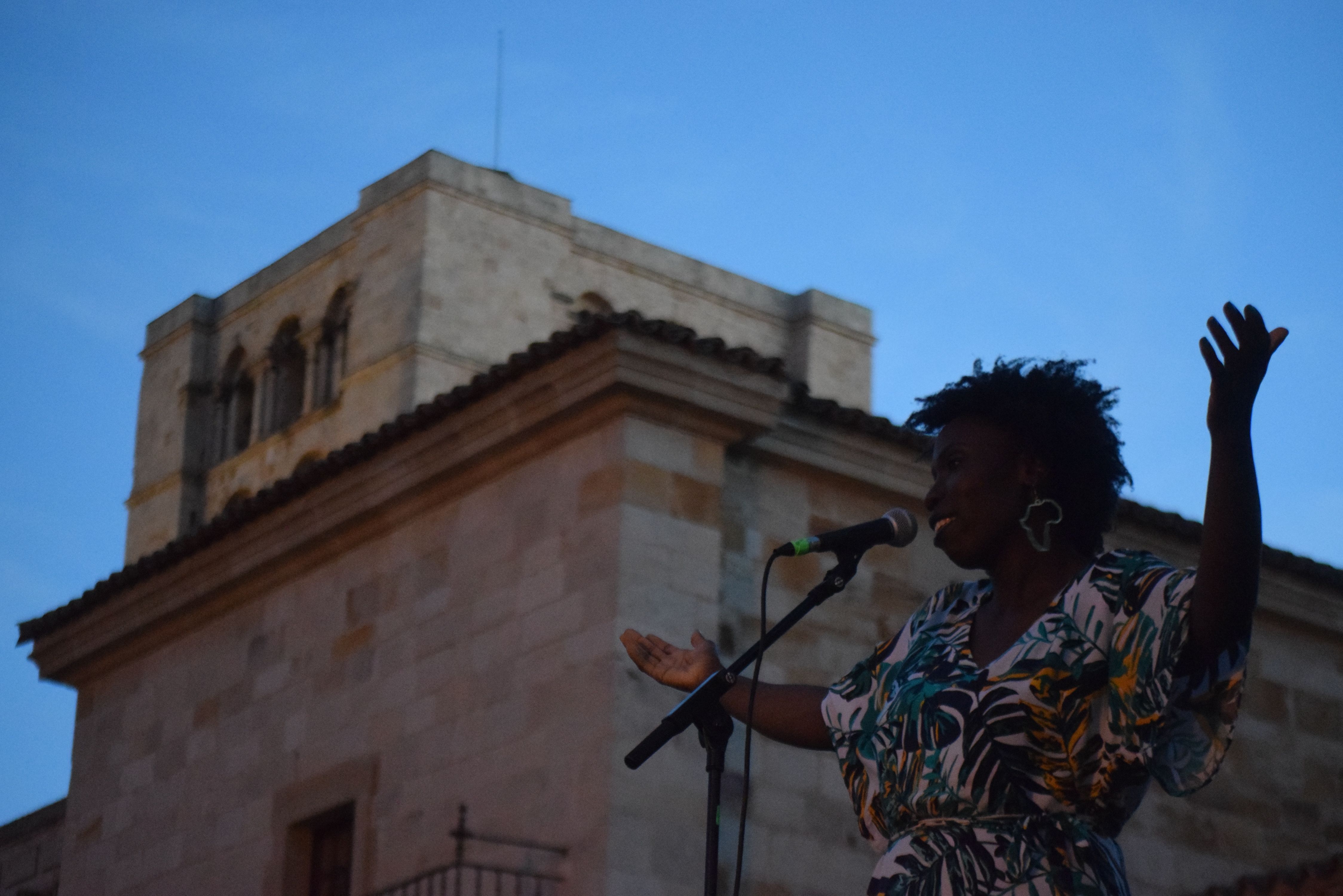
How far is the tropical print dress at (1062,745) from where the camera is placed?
12.9 feet

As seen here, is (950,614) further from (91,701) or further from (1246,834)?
(91,701)

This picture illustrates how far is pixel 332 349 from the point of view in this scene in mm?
49219

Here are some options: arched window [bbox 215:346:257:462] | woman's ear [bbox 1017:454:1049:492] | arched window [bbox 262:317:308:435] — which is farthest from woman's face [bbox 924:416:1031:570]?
arched window [bbox 215:346:257:462]

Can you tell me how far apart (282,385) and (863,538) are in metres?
47.6

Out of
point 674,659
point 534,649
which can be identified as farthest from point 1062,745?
point 534,649

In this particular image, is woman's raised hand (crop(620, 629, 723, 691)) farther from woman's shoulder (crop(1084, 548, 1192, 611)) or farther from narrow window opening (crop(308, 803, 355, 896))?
narrow window opening (crop(308, 803, 355, 896))

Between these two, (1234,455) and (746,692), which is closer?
(1234,455)

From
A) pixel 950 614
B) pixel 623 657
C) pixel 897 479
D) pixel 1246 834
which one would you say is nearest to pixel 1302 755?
pixel 1246 834

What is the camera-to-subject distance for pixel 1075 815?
158 inches

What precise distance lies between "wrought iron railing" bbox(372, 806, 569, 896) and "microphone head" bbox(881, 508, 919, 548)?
670 cm

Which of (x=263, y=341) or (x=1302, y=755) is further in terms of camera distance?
(x=263, y=341)

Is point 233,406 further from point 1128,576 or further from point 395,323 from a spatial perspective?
point 1128,576

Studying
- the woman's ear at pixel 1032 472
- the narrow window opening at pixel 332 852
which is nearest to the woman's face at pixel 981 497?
the woman's ear at pixel 1032 472

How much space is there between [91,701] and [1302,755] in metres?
8.46
